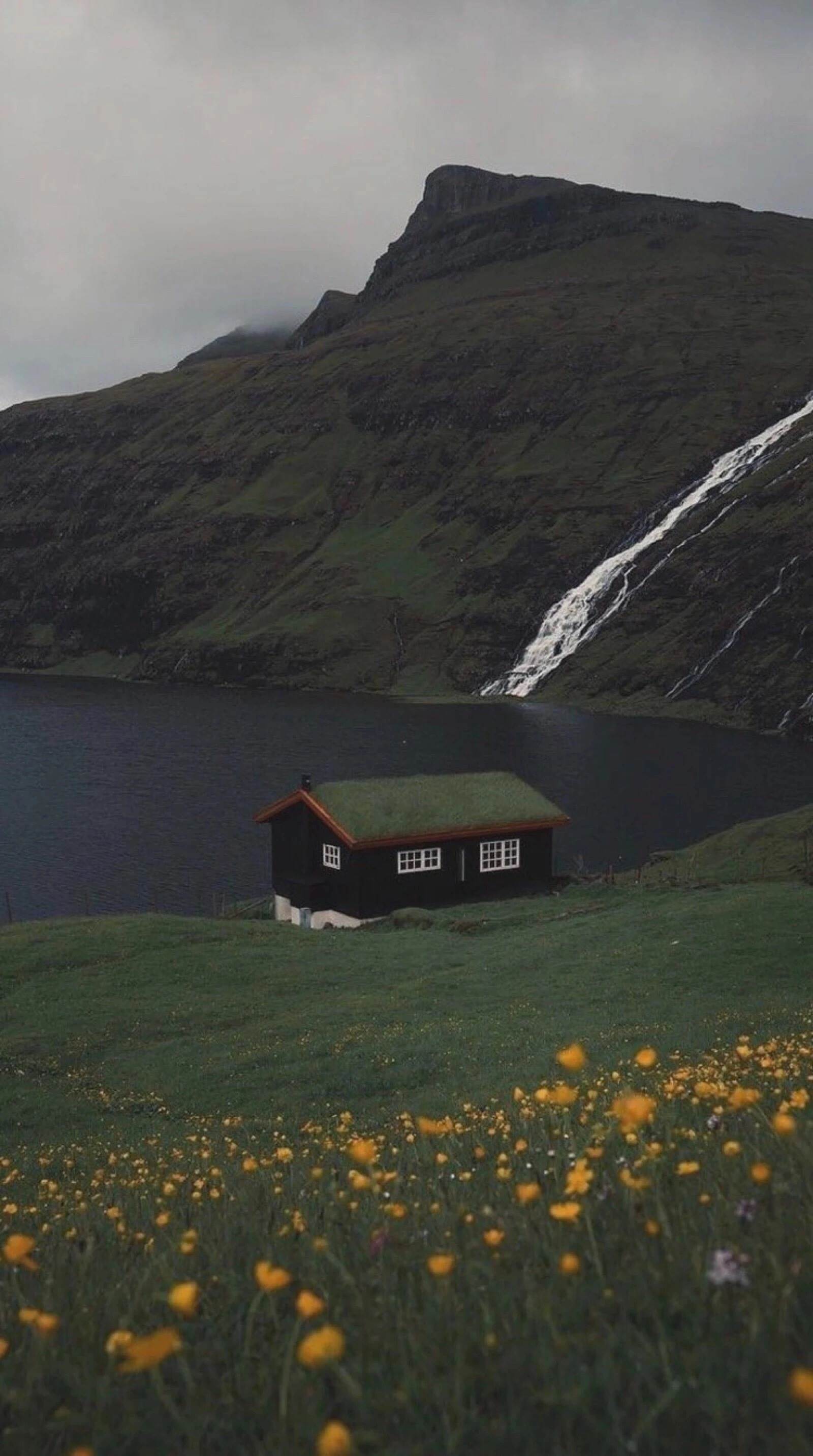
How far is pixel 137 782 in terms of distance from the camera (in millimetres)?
102438

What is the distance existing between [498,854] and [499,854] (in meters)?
0.07

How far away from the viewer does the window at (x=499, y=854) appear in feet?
186

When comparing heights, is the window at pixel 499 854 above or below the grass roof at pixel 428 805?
below

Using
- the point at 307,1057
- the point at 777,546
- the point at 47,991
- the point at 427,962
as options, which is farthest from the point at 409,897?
the point at 777,546

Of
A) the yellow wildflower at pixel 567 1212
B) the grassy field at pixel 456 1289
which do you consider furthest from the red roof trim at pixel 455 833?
the yellow wildflower at pixel 567 1212

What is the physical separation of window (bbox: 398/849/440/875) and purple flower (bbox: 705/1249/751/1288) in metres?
51.2

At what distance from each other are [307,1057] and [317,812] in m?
30.4

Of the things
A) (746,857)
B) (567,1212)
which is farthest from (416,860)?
(567,1212)

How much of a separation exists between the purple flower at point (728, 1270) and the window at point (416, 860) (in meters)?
51.2

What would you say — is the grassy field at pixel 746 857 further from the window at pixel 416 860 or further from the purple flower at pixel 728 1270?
the purple flower at pixel 728 1270

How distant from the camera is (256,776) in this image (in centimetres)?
10438

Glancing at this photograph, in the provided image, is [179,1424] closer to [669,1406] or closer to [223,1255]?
[669,1406]

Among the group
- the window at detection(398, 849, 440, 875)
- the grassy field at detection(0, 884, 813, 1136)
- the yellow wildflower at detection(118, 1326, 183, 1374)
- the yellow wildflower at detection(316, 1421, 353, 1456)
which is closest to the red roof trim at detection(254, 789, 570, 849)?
the window at detection(398, 849, 440, 875)

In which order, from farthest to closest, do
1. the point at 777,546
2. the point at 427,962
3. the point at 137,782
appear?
the point at 777,546
the point at 137,782
the point at 427,962
